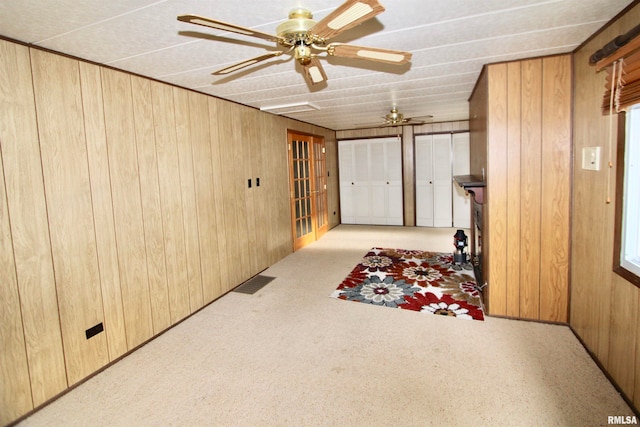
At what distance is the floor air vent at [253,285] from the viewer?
150 inches

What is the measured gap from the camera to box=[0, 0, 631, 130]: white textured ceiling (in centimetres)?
162

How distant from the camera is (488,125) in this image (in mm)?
2742

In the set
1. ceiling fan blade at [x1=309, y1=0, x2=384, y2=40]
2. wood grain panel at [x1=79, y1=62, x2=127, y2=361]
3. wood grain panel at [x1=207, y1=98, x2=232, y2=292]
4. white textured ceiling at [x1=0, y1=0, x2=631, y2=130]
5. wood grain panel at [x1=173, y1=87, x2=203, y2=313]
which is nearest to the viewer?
ceiling fan blade at [x1=309, y1=0, x2=384, y2=40]

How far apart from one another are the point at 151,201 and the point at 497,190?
2936 mm

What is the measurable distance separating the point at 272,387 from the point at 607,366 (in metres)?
2.11

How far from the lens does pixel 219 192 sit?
143 inches

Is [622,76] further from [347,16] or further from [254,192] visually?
[254,192]

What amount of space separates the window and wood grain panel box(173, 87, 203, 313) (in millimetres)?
3260

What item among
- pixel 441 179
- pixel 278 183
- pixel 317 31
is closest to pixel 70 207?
pixel 317 31

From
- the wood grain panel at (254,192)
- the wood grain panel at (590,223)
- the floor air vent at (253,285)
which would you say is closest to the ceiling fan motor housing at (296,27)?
the wood grain panel at (590,223)

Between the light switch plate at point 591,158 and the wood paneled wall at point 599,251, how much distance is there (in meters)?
0.04

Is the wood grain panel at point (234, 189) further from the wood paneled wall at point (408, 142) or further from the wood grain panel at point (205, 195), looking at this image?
the wood paneled wall at point (408, 142)

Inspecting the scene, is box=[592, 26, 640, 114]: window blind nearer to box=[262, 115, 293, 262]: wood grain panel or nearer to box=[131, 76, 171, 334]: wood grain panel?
box=[131, 76, 171, 334]: wood grain panel

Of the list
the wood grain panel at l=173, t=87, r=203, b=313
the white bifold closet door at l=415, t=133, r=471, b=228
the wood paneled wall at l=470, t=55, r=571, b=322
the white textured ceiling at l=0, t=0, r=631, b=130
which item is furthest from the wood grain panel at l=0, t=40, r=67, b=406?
the white bifold closet door at l=415, t=133, r=471, b=228
